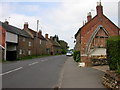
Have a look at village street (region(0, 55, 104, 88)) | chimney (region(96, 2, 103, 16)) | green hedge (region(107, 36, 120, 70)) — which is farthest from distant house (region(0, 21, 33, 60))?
green hedge (region(107, 36, 120, 70))

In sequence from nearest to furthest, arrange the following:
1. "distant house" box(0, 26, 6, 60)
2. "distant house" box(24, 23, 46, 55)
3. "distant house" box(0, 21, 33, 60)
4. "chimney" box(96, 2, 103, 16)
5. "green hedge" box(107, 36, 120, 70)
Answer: "green hedge" box(107, 36, 120, 70) → "chimney" box(96, 2, 103, 16) → "distant house" box(0, 26, 6, 60) → "distant house" box(0, 21, 33, 60) → "distant house" box(24, 23, 46, 55)

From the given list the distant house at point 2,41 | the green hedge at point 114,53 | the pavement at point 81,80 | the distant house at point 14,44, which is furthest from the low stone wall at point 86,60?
the distant house at point 14,44

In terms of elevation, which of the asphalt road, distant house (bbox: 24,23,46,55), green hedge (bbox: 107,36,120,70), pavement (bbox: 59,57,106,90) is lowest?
the asphalt road

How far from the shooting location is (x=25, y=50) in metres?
50.4

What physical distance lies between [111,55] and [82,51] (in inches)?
568

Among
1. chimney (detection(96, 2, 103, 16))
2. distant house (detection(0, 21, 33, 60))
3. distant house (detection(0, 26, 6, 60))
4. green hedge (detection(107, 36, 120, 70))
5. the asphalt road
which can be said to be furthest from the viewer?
distant house (detection(0, 21, 33, 60))

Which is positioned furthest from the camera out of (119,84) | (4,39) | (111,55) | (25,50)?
(25,50)

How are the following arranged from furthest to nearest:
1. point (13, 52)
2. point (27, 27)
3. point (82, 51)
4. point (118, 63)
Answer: point (27, 27)
point (13, 52)
point (82, 51)
point (118, 63)

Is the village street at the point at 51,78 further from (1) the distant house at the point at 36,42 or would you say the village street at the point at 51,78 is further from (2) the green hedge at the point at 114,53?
(1) the distant house at the point at 36,42

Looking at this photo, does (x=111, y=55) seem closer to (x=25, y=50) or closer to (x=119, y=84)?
(x=119, y=84)

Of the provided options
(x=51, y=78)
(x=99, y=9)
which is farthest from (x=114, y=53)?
(x=99, y=9)

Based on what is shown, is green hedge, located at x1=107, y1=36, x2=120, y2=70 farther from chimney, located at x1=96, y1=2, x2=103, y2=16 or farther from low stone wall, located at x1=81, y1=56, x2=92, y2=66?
chimney, located at x1=96, y1=2, x2=103, y2=16

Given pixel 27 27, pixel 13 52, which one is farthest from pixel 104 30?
pixel 27 27

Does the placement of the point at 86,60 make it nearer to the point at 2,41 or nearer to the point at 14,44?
the point at 2,41
